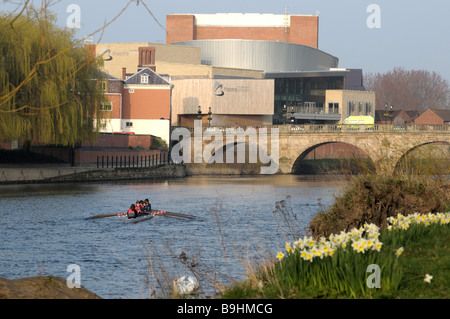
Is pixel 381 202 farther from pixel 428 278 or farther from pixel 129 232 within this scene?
pixel 129 232

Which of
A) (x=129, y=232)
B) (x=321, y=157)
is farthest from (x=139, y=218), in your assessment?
(x=321, y=157)

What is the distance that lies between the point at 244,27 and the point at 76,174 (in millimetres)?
74508

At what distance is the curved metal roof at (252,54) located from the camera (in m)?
105

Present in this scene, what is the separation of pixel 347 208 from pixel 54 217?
1629 cm

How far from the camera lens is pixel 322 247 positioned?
909 cm

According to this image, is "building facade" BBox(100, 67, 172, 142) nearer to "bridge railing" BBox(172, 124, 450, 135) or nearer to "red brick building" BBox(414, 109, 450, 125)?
"bridge railing" BBox(172, 124, 450, 135)

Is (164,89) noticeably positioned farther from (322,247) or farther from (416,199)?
(322,247)

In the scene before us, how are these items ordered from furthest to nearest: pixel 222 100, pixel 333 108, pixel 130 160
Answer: pixel 333 108 < pixel 222 100 < pixel 130 160

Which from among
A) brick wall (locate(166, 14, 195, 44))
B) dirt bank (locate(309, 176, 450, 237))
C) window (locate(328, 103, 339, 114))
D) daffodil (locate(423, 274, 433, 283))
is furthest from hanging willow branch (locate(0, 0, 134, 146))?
brick wall (locate(166, 14, 195, 44))

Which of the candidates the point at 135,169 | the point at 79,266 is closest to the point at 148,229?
the point at 79,266

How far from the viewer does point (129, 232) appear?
25.2 m

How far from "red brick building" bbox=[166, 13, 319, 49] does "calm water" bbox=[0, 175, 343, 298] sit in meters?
72.8

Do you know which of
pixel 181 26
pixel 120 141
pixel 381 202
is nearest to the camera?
pixel 381 202

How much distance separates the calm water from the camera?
666 inches
